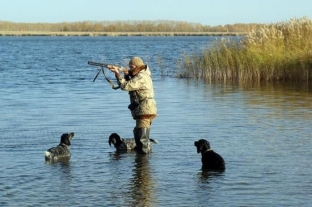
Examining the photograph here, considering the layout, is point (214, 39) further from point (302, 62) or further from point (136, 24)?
point (136, 24)

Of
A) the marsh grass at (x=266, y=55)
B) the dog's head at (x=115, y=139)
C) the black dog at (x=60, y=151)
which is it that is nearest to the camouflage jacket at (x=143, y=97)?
the dog's head at (x=115, y=139)

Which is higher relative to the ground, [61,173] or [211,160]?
[211,160]

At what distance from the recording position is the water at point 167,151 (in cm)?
1003

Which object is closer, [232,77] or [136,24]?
[232,77]

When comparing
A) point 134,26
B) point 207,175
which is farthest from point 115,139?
point 134,26

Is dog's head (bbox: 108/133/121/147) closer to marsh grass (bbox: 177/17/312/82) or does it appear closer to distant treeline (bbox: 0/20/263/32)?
marsh grass (bbox: 177/17/312/82)

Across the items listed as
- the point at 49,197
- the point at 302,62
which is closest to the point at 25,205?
the point at 49,197

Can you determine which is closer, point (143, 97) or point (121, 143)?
point (143, 97)

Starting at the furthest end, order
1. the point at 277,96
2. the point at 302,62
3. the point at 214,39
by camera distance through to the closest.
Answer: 1. the point at 214,39
2. the point at 302,62
3. the point at 277,96

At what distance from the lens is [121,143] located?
13.4m

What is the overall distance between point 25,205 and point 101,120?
840 cm

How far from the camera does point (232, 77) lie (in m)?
28.7

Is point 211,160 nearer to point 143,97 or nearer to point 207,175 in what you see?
point 207,175

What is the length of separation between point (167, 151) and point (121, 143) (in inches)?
33.2
